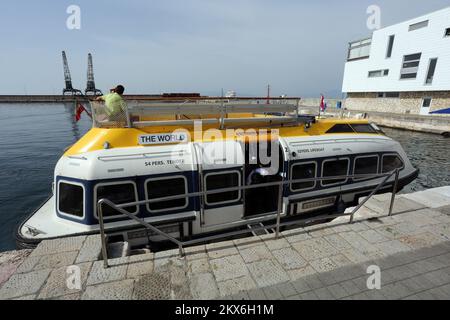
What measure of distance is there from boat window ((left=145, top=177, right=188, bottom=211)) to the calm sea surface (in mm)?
6089

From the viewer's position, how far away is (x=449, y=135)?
25.4 meters

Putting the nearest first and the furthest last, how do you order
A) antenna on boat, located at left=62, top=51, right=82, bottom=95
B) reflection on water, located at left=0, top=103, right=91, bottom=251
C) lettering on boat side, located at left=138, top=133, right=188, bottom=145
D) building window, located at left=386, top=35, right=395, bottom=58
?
lettering on boat side, located at left=138, top=133, right=188, bottom=145 → reflection on water, located at left=0, top=103, right=91, bottom=251 → building window, located at left=386, top=35, right=395, bottom=58 → antenna on boat, located at left=62, top=51, right=82, bottom=95

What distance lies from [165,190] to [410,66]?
4409cm

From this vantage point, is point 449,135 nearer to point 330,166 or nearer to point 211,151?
point 330,166

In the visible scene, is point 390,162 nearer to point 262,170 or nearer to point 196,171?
point 262,170

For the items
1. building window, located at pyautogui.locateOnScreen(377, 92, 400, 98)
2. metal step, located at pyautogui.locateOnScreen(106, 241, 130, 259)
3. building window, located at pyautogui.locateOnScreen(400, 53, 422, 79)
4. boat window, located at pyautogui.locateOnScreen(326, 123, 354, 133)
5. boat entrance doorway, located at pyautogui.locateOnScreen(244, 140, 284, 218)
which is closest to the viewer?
metal step, located at pyautogui.locateOnScreen(106, 241, 130, 259)

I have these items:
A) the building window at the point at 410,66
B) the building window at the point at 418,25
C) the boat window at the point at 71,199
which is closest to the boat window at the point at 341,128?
the boat window at the point at 71,199

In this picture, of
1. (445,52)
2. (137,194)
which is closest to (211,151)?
(137,194)

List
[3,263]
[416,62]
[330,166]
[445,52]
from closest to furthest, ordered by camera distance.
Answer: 1. [3,263]
2. [330,166]
3. [445,52]
4. [416,62]

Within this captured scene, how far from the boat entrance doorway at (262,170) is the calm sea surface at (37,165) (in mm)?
7901

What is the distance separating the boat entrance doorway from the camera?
6.25 metres

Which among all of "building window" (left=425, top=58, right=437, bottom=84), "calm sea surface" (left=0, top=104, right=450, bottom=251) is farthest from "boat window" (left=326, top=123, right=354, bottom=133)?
"building window" (left=425, top=58, right=437, bottom=84)

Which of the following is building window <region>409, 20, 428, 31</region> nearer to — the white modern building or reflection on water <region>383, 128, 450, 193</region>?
the white modern building
